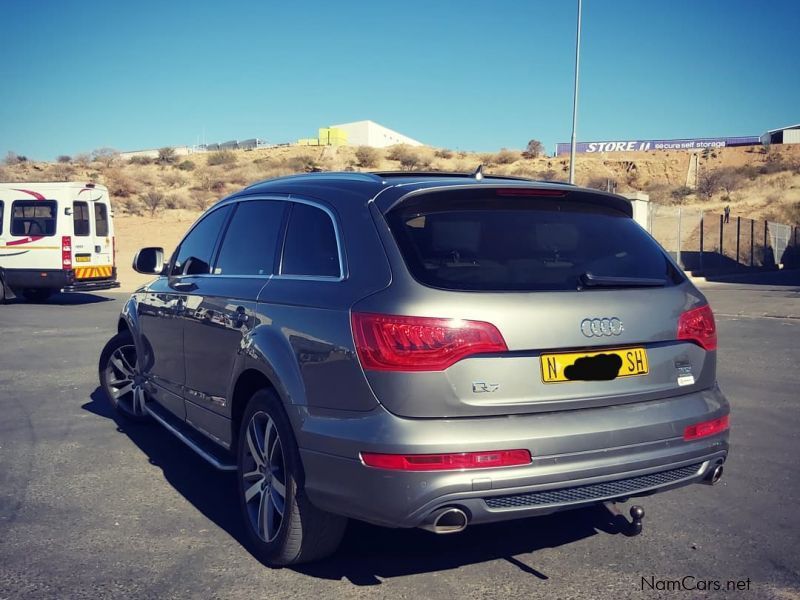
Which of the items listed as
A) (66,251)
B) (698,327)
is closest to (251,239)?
(698,327)

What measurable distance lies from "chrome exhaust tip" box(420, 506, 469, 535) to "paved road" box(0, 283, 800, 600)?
537 mm

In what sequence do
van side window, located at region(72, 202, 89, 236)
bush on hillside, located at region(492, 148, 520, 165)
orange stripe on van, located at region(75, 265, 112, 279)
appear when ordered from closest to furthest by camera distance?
orange stripe on van, located at region(75, 265, 112, 279) < van side window, located at region(72, 202, 89, 236) < bush on hillside, located at region(492, 148, 520, 165)

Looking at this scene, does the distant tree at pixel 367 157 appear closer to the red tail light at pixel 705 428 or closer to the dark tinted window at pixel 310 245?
the dark tinted window at pixel 310 245

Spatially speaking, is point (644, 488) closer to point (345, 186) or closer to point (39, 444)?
point (345, 186)

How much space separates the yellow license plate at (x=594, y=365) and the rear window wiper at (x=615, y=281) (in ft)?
0.98

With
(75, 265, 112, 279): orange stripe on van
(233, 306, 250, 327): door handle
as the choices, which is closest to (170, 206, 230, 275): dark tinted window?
(233, 306, 250, 327): door handle

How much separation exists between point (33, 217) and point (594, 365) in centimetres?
1699

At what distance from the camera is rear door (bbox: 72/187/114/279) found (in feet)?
59.0

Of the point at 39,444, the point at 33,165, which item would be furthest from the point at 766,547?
the point at 33,165

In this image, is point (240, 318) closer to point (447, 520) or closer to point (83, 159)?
point (447, 520)

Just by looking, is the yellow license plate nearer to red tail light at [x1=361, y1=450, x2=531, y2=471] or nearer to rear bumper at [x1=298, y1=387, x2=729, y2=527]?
rear bumper at [x1=298, y1=387, x2=729, y2=527]

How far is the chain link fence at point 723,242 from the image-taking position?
102ft

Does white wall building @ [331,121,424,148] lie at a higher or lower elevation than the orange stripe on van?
higher

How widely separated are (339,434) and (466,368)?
59cm
